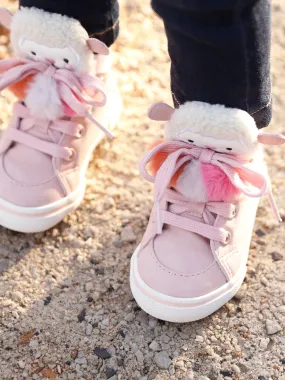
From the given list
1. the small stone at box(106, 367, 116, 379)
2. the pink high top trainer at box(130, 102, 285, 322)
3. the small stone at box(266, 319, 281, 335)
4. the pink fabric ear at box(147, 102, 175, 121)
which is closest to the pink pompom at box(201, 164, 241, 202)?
the pink high top trainer at box(130, 102, 285, 322)

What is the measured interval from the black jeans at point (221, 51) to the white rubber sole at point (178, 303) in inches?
13.5

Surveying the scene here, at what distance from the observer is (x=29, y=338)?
116 centimetres

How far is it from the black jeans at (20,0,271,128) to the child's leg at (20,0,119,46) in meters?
0.26

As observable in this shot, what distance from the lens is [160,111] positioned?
115cm

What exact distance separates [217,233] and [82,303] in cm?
31

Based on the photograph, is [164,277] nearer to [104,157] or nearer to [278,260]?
[278,260]

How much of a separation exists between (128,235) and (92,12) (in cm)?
49

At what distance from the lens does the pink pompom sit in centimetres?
114

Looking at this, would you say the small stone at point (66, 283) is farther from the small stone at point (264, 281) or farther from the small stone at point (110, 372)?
the small stone at point (264, 281)

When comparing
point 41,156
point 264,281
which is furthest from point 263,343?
point 41,156

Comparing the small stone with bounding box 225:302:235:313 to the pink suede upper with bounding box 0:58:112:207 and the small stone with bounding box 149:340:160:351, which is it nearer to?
the small stone with bounding box 149:340:160:351

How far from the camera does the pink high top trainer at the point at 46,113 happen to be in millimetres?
1248

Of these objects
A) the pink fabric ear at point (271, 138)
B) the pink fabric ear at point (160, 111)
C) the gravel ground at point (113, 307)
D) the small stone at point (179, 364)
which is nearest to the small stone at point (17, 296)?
the gravel ground at point (113, 307)

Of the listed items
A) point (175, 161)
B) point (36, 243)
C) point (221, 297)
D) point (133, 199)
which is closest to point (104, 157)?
point (133, 199)
